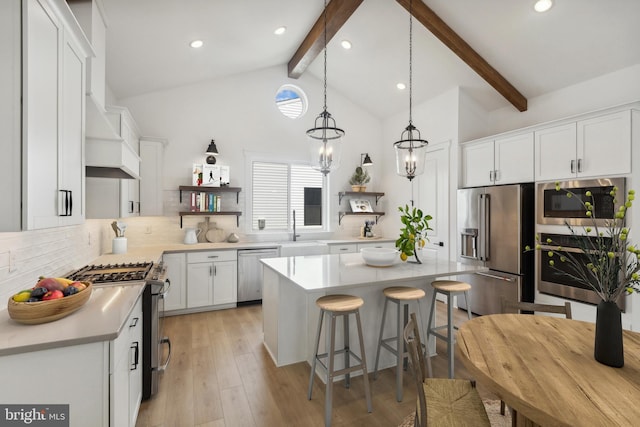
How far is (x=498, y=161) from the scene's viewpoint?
3980 mm

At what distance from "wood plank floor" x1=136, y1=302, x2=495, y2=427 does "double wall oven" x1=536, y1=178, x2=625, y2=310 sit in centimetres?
147

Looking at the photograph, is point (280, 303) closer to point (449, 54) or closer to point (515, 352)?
point (515, 352)

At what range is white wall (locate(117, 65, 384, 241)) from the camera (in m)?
4.62

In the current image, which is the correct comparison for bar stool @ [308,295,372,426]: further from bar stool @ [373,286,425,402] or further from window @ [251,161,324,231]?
window @ [251,161,324,231]

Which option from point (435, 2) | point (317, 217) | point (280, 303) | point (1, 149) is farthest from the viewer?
point (317, 217)

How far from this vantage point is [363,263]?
305cm

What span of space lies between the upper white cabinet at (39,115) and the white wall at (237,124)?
2.94 metres

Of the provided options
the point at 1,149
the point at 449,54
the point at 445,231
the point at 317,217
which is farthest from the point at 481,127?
the point at 1,149

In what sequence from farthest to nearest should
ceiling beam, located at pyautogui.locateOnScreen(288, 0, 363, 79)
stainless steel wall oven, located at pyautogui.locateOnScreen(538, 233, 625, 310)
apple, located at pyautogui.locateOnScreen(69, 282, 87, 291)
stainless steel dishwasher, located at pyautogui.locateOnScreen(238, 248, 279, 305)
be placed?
stainless steel dishwasher, located at pyautogui.locateOnScreen(238, 248, 279, 305)
ceiling beam, located at pyautogui.locateOnScreen(288, 0, 363, 79)
stainless steel wall oven, located at pyautogui.locateOnScreen(538, 233, 625, 310)
apple, located at pyautogui.locateOnScreen(69, 282, 87, 291)

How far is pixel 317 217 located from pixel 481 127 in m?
3.05

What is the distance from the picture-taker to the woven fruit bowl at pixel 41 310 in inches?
56.2

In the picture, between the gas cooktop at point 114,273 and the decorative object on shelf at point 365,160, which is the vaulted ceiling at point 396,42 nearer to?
the decorative object on shelf at point 365,160

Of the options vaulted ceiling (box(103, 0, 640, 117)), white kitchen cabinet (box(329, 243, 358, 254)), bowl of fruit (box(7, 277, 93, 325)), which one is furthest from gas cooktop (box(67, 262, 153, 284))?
white kitchen cabinet (box(329, 243, 358, 254))

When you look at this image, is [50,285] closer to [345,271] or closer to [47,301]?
[47,301]
